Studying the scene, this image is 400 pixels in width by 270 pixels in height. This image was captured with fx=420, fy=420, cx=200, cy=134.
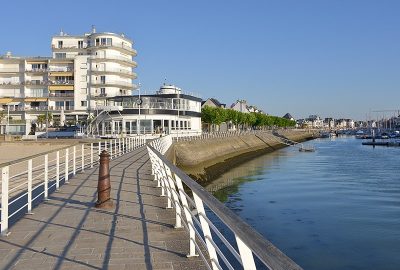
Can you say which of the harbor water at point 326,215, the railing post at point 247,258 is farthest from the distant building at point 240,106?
the railing post at point 247,258

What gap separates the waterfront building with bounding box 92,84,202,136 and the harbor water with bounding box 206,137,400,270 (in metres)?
20.5

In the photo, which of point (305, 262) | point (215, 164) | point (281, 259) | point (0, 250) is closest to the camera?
point (281, 259)

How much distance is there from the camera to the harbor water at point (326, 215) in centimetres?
A: 1281

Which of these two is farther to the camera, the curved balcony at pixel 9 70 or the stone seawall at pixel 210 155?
the curved balcony at pixel 9 70

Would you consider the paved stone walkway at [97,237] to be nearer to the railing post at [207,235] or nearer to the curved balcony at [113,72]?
the railing post at [207,235]

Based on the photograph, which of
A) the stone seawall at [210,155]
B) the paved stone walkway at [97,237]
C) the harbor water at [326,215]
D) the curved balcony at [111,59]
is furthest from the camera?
the curved balcony at [111,59]

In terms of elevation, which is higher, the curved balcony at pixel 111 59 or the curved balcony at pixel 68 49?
the curved balcony at pixel 68 49

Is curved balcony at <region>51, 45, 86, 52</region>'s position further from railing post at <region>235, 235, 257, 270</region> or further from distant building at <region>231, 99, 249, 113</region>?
railing post at <region>235, 235, 257, 270</region>

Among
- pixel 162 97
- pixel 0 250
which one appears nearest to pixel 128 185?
pixel 0 250

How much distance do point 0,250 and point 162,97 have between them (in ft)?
159

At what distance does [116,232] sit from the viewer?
6.89m

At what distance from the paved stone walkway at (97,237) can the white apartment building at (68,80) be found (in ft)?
211

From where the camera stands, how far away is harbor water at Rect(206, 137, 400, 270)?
12.8m

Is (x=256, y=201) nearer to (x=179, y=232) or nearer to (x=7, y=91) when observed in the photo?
(x=179, y=232)
